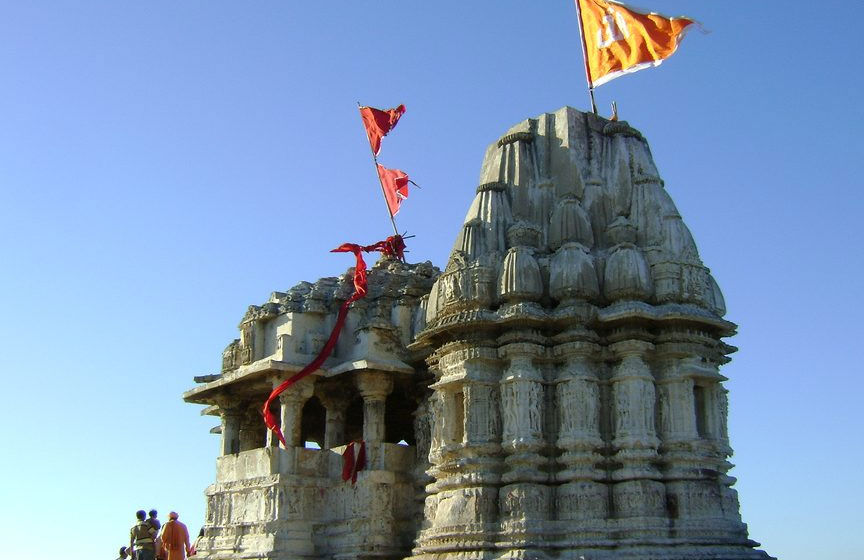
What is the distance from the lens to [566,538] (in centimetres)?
1917

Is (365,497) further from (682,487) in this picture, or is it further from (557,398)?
(682,487)

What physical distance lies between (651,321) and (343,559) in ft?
25.0

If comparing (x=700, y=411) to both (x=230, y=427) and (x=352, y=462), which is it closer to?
(x=352, y=462)

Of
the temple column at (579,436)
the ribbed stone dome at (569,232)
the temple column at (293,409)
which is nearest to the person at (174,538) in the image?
the temple column at (293,409)

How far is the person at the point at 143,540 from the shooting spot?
2144cm

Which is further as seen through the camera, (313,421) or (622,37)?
(313,421)

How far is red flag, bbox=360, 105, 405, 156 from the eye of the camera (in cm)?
2936

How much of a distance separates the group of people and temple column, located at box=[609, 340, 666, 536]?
324 inches

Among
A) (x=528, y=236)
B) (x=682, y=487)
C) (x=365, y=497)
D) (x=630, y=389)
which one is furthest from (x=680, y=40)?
(x=365, y=497)

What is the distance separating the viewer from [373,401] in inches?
930

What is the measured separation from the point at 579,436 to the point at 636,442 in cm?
97

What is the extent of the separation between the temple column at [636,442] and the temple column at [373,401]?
17.6 ft

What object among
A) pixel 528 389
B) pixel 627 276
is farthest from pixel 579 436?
pixel 627 276

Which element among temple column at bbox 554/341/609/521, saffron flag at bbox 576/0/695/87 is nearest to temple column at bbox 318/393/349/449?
temple column at bbox 554/341/609/521
